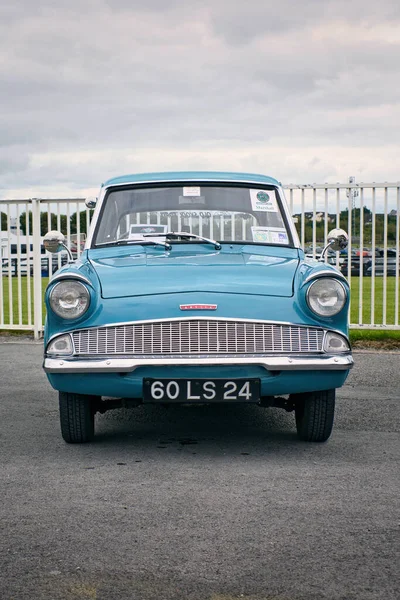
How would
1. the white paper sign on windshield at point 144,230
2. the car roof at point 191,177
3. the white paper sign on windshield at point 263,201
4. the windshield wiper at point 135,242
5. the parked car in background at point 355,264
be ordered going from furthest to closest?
the parked car in background at point 355,264, the car roof at point 191,177, the white paper sign on windshield at point 263,201, the white paper sign on windshield at point 144,230, the windshield wiper at point 135,242

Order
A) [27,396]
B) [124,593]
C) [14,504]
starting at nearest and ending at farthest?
[124,593] < [14,504] < [27,396]

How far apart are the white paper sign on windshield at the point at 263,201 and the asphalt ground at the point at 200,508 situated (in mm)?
1498

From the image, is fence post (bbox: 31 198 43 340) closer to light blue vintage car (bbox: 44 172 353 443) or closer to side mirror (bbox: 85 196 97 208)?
side mirror (bbox: 85 196 97 208)

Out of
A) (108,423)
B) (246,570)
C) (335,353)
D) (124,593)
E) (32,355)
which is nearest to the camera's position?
(124,593)

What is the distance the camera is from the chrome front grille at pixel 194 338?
15.8 feet

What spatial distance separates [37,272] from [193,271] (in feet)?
21.5

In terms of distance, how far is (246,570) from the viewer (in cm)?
315

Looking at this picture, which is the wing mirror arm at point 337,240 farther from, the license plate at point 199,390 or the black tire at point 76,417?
the black tire at point 76,417

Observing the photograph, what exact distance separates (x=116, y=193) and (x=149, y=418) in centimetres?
166

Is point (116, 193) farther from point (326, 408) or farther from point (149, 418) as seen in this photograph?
point (326, 408)

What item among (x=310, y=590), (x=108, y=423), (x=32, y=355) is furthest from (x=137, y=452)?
(x=32, y=355)

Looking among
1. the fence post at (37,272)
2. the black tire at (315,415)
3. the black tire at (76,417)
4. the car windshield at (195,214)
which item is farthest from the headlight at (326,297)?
the fence post at (37,272)

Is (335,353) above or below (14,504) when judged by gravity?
above

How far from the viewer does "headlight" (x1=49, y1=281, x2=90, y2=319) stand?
4.94m
